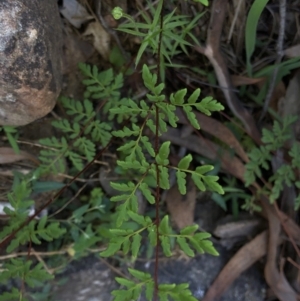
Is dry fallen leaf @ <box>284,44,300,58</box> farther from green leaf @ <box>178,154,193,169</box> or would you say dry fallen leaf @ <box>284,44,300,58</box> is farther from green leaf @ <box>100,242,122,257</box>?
green leaf @ <box>100,242,122,257</box>

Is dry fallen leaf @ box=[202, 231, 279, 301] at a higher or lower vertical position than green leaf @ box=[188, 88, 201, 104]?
lower

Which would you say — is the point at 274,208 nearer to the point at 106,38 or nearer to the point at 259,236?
the point at 259,236

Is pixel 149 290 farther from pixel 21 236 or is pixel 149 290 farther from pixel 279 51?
pixel 279 51

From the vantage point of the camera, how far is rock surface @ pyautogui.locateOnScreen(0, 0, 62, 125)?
1.62 m

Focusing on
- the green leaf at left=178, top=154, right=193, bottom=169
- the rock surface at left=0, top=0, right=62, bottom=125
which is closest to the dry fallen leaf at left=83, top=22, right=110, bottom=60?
the rock surface at left=0, top=0, right=62, bottom=125

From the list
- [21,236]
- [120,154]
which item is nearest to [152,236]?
[21,236]

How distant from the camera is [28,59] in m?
1.68

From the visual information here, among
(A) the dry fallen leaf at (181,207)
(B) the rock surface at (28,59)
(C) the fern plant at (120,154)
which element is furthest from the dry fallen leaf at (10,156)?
(A) the dry fallen leaf at (181,207)

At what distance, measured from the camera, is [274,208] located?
87.0 inches

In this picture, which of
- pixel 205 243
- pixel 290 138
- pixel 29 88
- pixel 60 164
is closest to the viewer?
pixel 205 243

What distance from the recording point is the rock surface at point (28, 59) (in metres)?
1.62

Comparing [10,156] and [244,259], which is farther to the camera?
[244,259]

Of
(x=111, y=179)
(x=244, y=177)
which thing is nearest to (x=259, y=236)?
(x=244, y=177)

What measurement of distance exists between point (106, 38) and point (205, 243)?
106cm
